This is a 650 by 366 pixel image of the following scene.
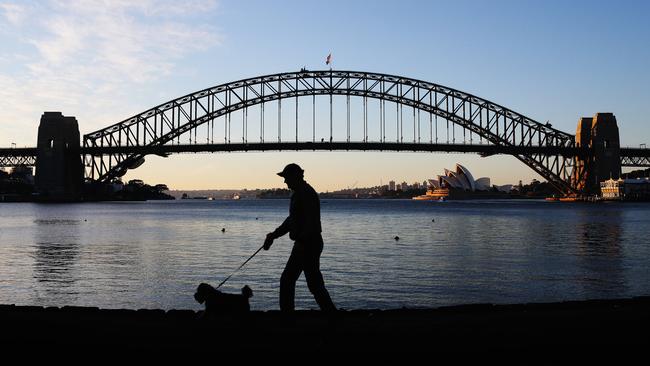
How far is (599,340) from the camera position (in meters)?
7.14

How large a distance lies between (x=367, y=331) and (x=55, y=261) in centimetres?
1776

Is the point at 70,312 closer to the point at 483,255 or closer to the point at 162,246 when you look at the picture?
the point at 483,255

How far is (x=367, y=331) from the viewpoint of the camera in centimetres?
779

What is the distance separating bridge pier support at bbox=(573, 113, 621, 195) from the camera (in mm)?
113750

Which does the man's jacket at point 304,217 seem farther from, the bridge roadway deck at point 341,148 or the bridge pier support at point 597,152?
the bridge pier support at point 597,152

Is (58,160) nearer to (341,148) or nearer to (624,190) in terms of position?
(341,148)

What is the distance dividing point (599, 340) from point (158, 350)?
450 centimetres

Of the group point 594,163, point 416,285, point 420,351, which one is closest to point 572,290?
point 416,285

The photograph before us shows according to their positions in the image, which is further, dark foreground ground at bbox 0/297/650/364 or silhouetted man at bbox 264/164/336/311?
silhouetted man at bbox 264/164/336/311

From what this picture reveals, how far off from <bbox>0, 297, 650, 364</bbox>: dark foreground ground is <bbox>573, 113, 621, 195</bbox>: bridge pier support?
112m

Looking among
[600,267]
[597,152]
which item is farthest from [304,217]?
[597,152]

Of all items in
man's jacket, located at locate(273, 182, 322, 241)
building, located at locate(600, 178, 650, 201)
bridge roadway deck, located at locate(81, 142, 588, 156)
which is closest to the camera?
man's jacket, located at locate(273, 182, 322, 241)

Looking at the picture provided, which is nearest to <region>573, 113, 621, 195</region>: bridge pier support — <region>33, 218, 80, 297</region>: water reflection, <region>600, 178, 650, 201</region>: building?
<region>600, 178, 650, 201</region>: building

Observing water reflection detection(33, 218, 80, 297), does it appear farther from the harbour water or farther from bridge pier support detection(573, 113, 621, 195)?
bridge pier support detection(573, 113, 621, 195)
